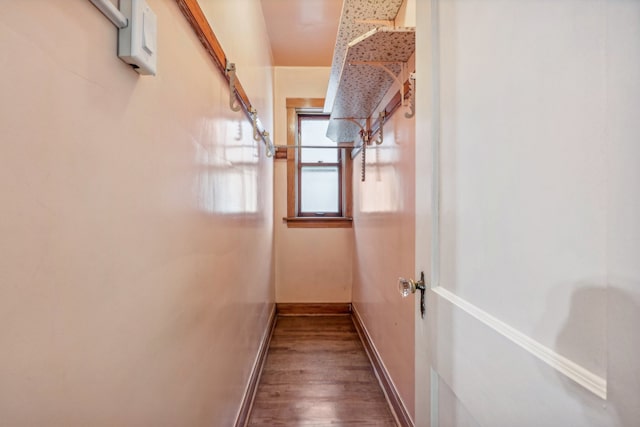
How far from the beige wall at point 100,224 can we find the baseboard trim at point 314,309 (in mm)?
2373

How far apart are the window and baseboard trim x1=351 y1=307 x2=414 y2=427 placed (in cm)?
129

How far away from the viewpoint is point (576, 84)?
384 mm

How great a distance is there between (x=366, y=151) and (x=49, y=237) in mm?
2288

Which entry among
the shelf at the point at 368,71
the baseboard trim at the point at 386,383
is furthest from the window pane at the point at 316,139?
the baseboard trim at the point at 386,383

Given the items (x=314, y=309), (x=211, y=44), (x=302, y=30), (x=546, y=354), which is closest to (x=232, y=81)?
(x=211, y=44)

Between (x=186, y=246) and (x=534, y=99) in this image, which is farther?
(x=186, y=246)

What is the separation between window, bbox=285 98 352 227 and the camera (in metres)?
3.45

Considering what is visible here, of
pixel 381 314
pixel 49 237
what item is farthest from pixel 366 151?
pixel 49 237

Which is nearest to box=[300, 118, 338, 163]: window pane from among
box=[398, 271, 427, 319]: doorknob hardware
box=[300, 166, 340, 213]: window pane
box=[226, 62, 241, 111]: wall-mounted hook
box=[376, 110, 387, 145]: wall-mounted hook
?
box=[300, 166, 340, 213]: window pane

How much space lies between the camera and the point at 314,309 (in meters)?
3.44

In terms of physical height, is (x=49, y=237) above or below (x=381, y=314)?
above

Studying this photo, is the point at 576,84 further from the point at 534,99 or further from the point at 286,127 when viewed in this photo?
the point at 286,127

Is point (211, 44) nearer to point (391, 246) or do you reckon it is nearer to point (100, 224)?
point (100, 224)

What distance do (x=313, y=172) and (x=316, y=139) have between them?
39 cm
